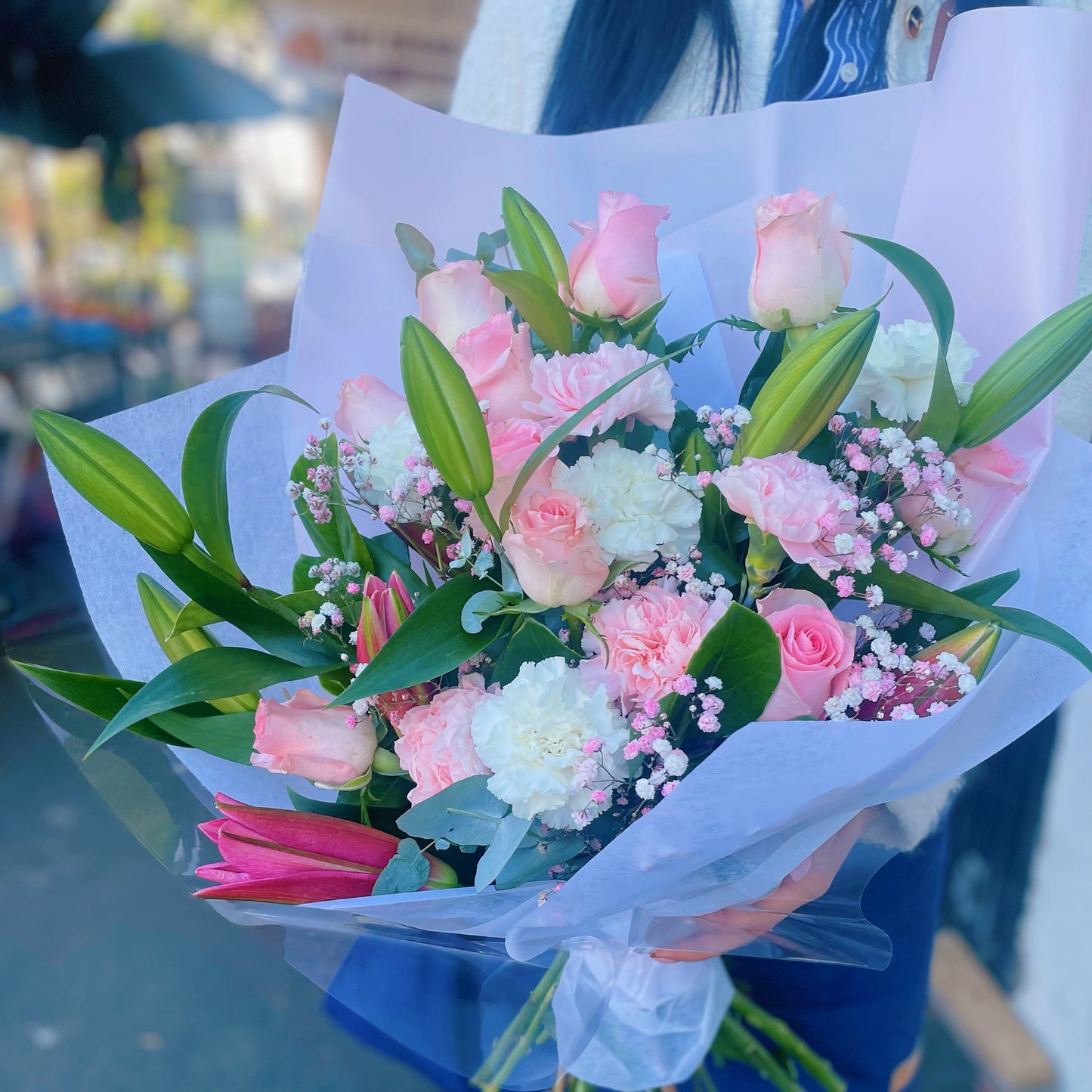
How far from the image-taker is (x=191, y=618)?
41cm

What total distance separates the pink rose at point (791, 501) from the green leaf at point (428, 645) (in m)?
0.12

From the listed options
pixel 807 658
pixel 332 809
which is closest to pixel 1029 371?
pixel 807 658

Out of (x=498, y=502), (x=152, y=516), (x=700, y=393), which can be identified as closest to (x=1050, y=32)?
(x=700, y=393)

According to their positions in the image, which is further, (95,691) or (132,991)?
(132,991)

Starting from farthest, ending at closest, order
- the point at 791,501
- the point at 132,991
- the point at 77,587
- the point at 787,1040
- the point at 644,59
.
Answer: the point at 132,991 < the point at 77,587 < the point at 644,59 < the point at 787,1040 < the point at 791,501

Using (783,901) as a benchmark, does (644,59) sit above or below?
above

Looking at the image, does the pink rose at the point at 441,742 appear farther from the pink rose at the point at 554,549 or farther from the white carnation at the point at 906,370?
the white carnation at the point at 906,370

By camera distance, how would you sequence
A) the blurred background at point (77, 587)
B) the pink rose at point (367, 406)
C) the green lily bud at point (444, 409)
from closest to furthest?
the green lily bud at point (444, 409)
the pink rose at point (367, 406)
the blurred background at point (77, 587)

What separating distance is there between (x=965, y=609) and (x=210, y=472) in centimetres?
32

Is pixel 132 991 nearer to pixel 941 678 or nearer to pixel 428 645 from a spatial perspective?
pixel 428 645

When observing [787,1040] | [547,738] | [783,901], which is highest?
[547,738]

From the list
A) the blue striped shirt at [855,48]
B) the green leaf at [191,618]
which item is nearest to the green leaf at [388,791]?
the green leaf at [191,618]

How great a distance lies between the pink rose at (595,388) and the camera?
0.35 metres

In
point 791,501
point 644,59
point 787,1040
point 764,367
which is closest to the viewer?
point 791,501
